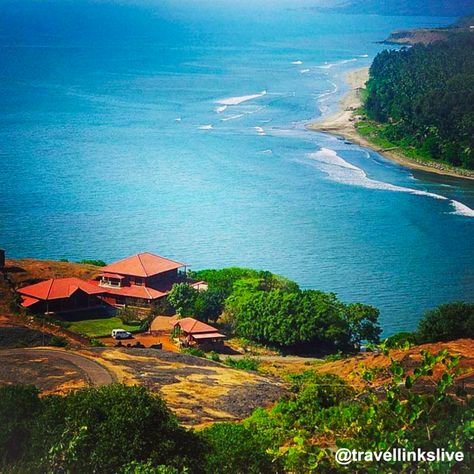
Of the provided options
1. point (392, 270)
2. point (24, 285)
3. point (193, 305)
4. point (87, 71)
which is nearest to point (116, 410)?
point (193, 305)

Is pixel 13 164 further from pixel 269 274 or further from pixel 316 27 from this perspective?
pixel 316 27

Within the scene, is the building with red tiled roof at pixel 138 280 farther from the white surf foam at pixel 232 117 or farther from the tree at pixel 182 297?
the white surf foam at pixel 232 117

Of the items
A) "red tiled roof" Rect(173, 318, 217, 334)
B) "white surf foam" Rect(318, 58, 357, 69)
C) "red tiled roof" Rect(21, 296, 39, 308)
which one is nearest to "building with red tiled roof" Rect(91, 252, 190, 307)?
"red tiled roof" Rect(21, 296, 39, 308)

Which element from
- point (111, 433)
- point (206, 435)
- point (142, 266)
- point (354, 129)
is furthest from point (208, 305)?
point (354, 129)

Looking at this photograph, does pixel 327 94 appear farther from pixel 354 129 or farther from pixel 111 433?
pixel 111 433

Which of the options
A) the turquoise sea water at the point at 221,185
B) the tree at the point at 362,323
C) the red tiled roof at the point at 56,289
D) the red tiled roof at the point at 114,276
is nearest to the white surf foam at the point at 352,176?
the turquoise sea water at the point at 221,185

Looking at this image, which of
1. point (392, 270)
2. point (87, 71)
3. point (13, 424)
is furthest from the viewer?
point (87, 71)
